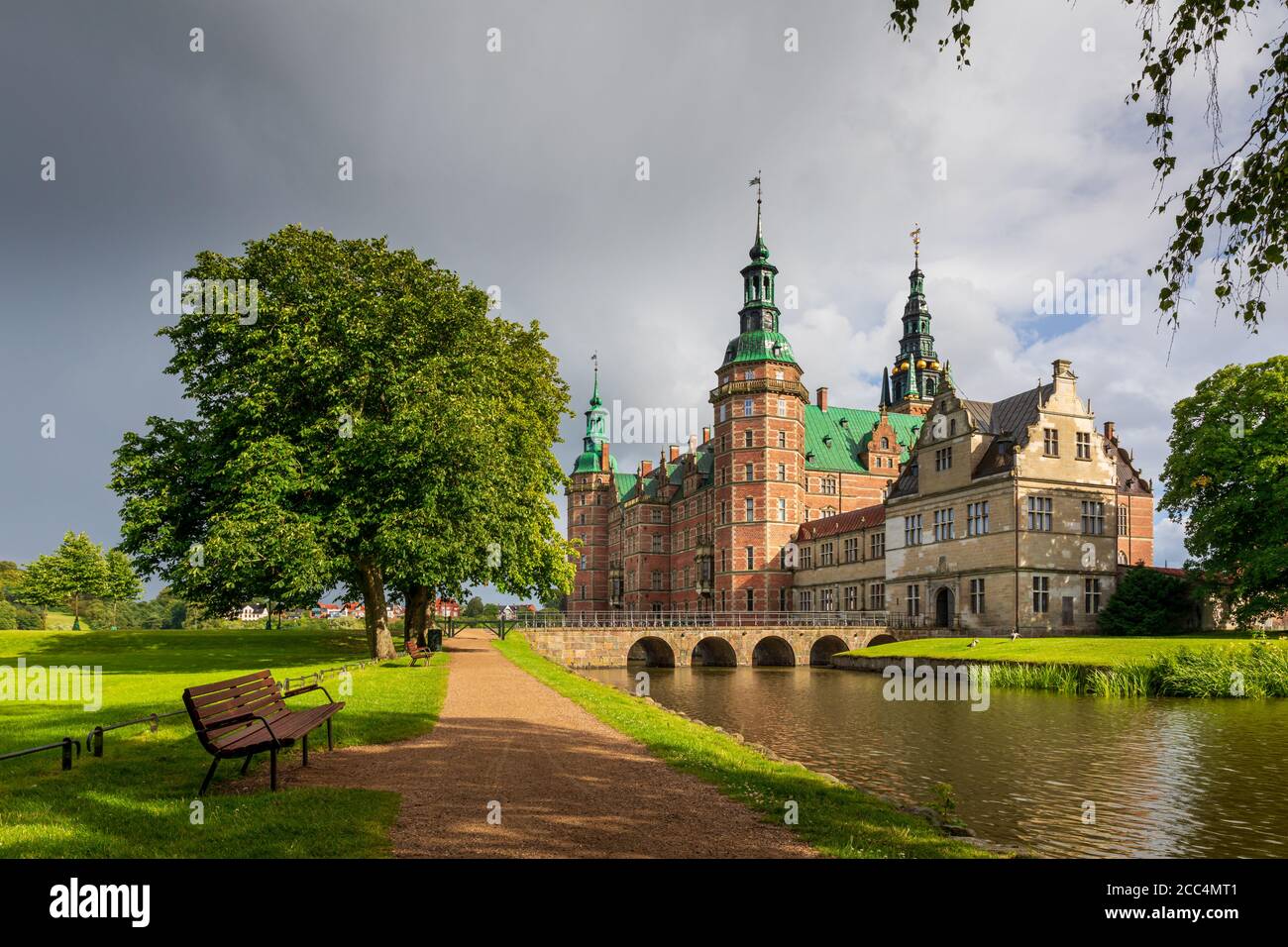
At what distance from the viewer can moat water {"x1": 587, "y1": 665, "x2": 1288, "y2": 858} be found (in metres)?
10.8

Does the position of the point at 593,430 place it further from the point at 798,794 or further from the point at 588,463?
the point at 798,794

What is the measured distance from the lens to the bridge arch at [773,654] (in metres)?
54.5

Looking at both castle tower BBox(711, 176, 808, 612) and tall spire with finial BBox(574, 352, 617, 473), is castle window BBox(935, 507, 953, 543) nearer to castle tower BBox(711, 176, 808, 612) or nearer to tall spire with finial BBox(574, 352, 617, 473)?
castle tower BBox(711, 176, 808, 612)

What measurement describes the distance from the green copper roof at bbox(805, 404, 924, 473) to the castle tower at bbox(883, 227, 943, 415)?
31.7ft

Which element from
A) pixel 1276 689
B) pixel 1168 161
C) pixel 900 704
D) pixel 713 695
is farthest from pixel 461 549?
pixel 1276 689

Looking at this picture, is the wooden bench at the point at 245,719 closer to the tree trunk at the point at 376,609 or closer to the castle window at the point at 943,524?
the tree trunk at the point at 376,609

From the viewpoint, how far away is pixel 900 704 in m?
26.0

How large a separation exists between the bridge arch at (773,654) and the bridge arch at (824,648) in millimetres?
1517

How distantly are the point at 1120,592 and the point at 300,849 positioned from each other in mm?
45886

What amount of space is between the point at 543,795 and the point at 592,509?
89.2 meters

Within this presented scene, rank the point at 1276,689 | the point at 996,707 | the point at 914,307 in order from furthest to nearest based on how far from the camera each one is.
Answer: the point at 914,307 → the point at 1276,689 → the point at 996,707

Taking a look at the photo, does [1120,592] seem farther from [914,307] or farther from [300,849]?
[914,307]

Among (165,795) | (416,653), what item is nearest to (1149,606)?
(416,653)
